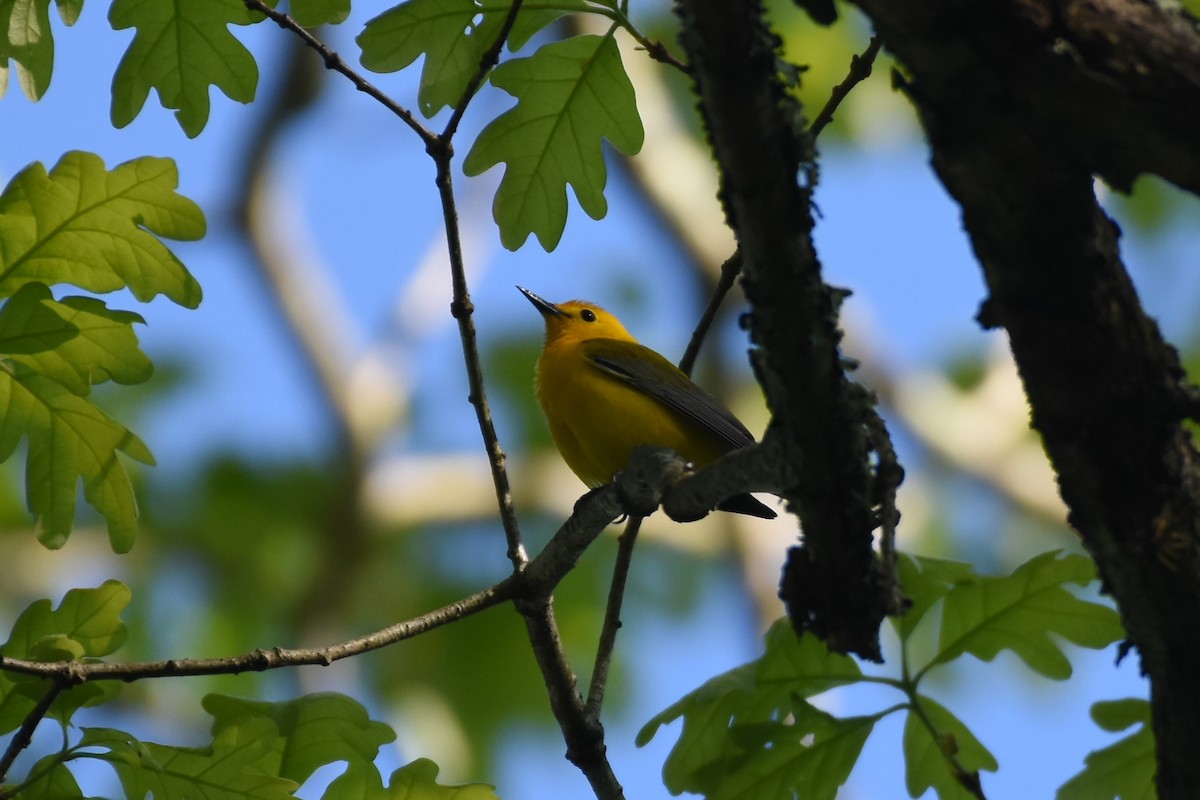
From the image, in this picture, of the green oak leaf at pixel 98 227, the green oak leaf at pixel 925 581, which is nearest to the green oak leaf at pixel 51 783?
the green oak leaf at pixel 98 227

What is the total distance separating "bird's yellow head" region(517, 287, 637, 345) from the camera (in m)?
6.98

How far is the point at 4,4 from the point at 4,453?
1138 mm

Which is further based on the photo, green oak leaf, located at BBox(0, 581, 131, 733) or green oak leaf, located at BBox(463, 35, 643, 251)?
green oak leaf, located at BBox(463, 35, 643, 251)

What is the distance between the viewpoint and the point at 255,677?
42.1 feet

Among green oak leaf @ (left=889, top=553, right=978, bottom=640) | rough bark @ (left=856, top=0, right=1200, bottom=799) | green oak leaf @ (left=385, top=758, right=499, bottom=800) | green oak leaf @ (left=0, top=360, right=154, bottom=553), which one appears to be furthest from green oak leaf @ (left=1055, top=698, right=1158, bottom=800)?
green oak leaf @ (left=0, top=360, right=154, bottom=553)

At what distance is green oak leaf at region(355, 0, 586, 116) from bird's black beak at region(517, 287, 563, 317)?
12.6 ft

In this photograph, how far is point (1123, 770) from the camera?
3049 mm

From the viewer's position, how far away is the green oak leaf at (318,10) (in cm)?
306

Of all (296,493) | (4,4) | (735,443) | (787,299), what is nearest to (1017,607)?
(787,299)

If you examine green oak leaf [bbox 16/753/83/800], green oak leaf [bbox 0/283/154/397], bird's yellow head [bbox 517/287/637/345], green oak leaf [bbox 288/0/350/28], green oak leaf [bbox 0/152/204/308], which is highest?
bird's yellow head [bbox 517/287/637/345]

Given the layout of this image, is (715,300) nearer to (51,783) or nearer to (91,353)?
(91,353)

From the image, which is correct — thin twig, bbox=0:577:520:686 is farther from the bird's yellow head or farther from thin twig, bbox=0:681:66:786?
the bird's yellow head

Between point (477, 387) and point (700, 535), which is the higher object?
point (700, 535)

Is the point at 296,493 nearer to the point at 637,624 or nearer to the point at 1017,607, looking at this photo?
the point at 637,624
